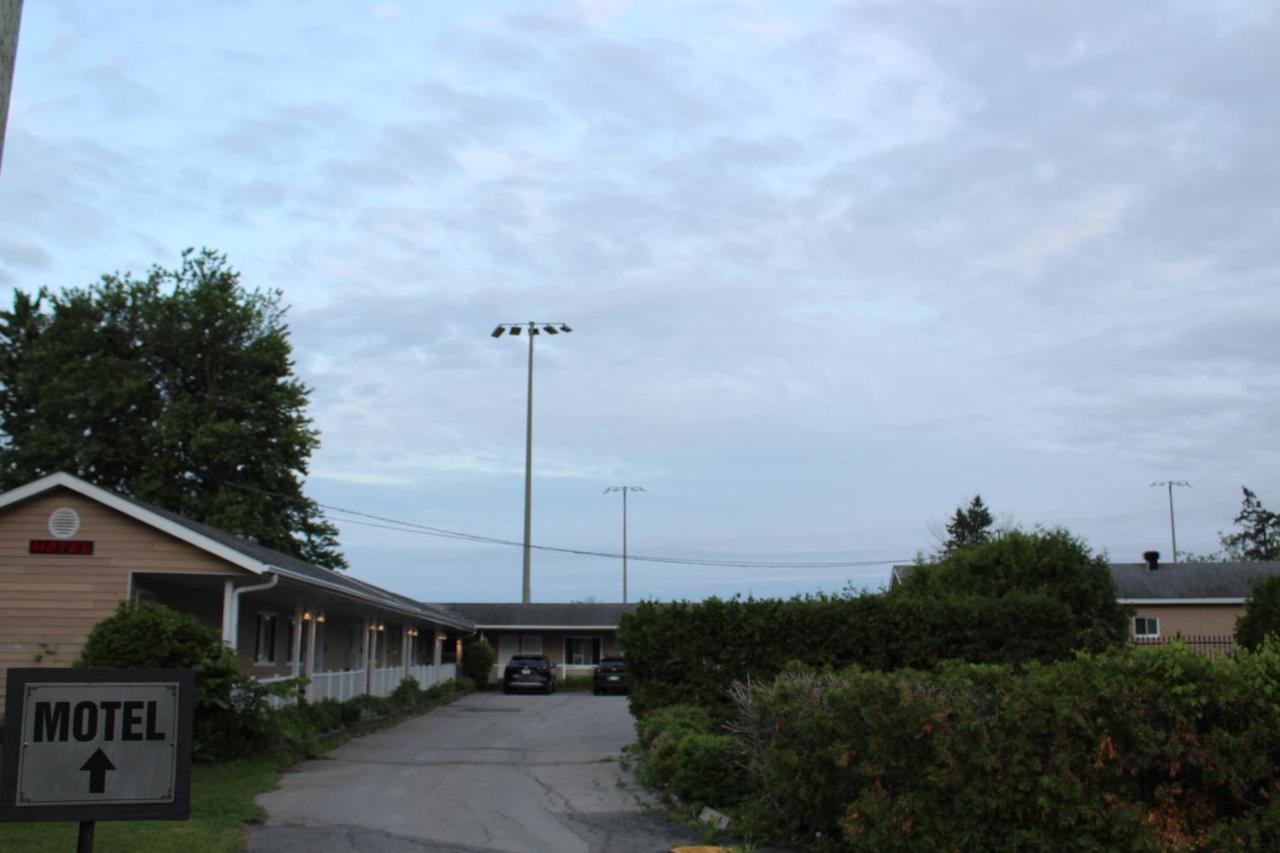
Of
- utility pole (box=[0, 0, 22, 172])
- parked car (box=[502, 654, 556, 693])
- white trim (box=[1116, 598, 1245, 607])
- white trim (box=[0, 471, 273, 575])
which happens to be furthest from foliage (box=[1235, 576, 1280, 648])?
parked car (box=[502, 654, 556, 693])

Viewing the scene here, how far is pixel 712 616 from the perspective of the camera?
61.3ft

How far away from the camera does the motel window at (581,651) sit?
55219 mm

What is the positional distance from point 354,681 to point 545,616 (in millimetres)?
28264

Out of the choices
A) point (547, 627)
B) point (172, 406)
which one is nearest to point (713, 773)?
point (172, 406)

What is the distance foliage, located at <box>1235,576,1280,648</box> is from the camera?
22.3 metres

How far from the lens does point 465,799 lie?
14148mm

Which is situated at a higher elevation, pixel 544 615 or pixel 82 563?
pixel 82 563

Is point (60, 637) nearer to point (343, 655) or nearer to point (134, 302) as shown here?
point (343, 655)

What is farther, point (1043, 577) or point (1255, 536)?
point (1255, 536)

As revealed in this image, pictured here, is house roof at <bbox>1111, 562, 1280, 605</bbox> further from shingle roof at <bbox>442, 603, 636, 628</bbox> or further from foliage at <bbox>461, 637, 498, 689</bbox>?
foliage at <bbox>461, 637, 498, 689</bbox>

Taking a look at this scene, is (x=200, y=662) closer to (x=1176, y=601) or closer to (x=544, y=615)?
(x=1176, y=601)

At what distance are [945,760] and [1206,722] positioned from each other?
175 centimetres

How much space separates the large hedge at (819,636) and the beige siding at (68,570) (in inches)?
270

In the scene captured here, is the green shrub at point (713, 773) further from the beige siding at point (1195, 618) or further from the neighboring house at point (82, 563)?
the beige siding at point (1195, 618)
